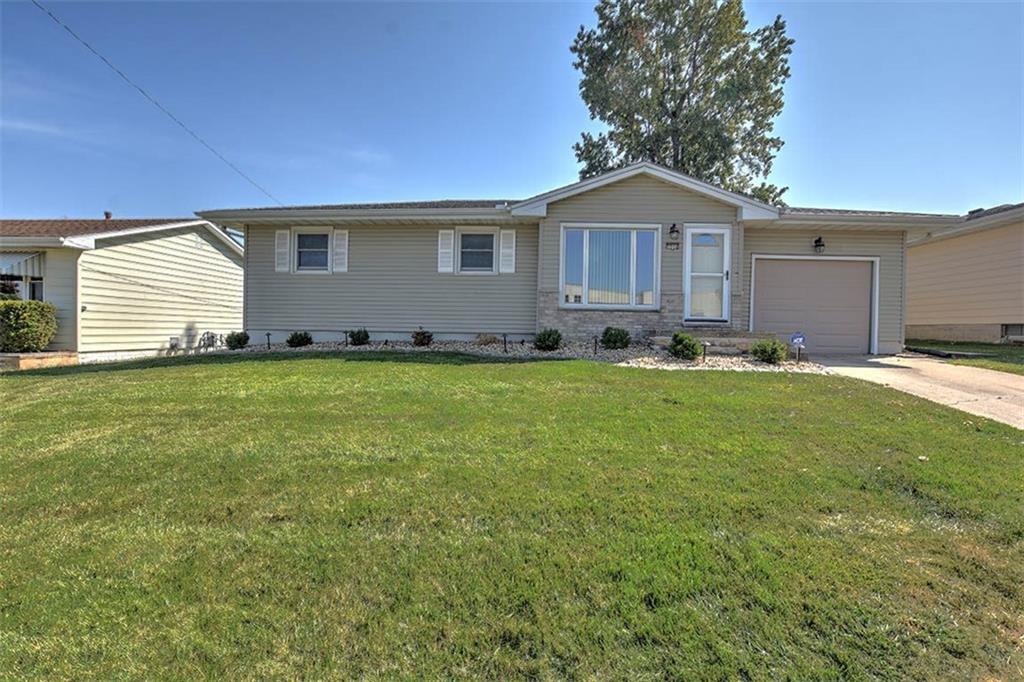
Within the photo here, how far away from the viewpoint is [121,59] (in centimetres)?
1029

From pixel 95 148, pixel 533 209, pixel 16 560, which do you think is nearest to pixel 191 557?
pixel 16 560

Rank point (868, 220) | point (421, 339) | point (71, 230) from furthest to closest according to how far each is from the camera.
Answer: point (71, 230), point (421, 339), point (868, 220)

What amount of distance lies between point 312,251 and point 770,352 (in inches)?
419

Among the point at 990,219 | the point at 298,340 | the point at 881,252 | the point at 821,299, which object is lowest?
the point at 298,340

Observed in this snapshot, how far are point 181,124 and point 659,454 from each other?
49.1 ft

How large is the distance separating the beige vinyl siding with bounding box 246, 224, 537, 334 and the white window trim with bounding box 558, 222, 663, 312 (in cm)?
97

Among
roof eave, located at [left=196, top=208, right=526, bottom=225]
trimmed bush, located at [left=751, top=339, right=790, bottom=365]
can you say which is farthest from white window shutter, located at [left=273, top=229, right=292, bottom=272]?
trimmed bush, located at [left=751, top=339, right=790, bottom=365]

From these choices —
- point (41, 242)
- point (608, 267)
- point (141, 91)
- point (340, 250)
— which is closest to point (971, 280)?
point (608, 267)

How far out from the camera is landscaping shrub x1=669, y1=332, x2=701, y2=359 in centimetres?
900

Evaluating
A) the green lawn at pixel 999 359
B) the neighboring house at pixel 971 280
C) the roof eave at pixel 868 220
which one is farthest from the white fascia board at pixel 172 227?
the neighboring house at pixel 971 280

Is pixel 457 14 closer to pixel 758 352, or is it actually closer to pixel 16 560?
pixel 758 352

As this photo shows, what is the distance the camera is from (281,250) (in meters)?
12.4

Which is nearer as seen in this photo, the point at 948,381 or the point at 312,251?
the point at 948,381

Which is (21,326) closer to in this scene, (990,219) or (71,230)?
(71,230)
